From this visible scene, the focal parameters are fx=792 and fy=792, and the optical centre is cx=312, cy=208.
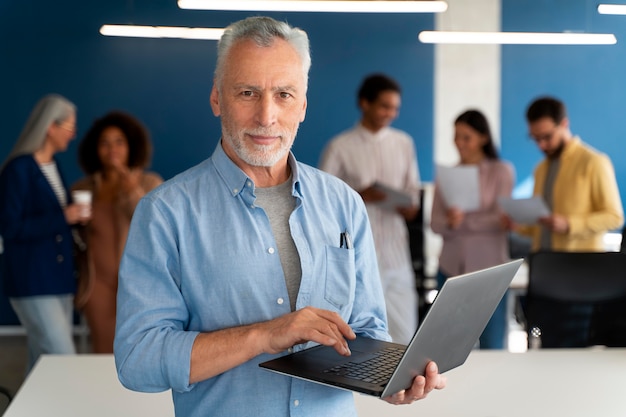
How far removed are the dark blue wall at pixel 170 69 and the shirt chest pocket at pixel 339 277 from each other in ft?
16.9

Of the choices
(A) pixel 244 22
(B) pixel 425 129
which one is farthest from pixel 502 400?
(B) pixel 425 129

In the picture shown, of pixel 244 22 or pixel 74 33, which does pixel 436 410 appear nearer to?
pixel 244 22

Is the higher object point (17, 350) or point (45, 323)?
point (45, 323)

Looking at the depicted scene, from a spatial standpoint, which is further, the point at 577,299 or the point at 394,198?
the point at 394,198

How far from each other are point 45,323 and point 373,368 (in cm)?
291

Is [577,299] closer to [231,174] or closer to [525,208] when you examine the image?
[525,208]

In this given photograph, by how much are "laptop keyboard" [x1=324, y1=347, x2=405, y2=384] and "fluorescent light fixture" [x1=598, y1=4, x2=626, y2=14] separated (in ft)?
18.3

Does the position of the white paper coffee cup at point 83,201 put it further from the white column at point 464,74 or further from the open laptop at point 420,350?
the white column at point 464,74

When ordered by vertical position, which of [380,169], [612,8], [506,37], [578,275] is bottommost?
[578,275]

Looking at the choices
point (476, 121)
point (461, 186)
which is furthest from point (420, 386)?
point (476, 121)

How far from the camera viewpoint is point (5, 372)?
5.34 meters

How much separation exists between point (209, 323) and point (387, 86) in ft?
10.7

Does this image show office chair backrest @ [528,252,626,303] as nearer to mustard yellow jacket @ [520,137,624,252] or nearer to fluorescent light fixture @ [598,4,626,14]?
mustard yellow jacket @ [520,137,624,252]

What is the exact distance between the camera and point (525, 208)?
4.44 m
